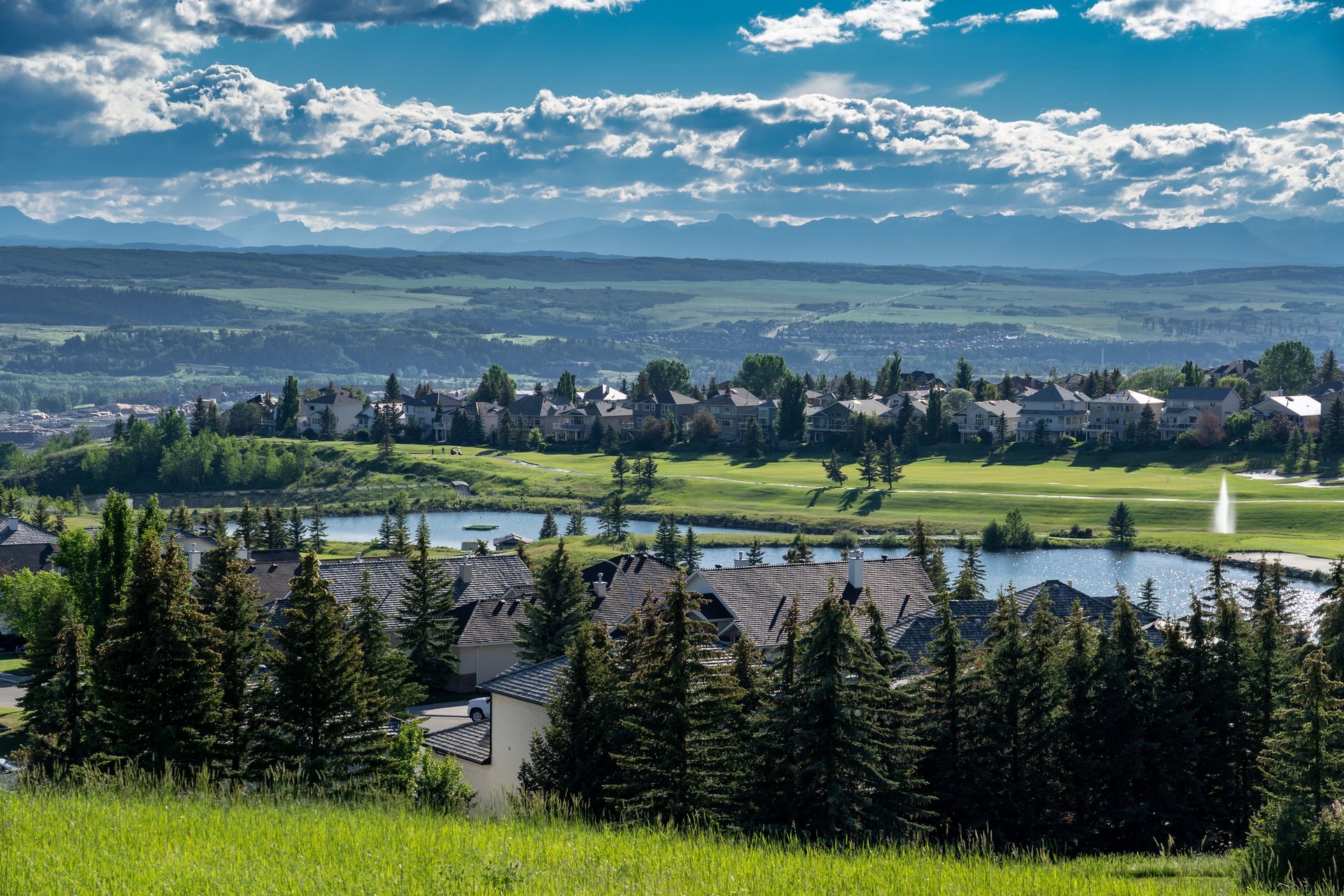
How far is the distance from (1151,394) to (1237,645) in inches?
5242

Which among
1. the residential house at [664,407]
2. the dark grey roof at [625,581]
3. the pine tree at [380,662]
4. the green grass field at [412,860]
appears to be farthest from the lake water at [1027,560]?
the green grass field at [412,860]

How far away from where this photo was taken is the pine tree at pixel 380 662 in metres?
31.1

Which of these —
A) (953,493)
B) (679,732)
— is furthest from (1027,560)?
(679,732)

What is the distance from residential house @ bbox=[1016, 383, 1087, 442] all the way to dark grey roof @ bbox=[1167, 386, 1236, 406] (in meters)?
8.62

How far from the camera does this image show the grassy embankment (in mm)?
95938

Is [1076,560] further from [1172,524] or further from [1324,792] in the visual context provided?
[1324,792]

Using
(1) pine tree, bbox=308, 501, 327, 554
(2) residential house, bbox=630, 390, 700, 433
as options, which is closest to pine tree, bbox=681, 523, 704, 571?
(1) pine tree, bbox=308, 501, 327, 554

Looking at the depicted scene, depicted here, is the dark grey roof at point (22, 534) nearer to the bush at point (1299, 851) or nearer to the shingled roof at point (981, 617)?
the shingled roof at point (981, 617)

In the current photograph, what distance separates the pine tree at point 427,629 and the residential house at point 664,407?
382ft

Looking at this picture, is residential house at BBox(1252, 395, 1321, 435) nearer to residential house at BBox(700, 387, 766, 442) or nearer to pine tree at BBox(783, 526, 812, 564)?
residential house at BBox(700, 387, 766, 442)

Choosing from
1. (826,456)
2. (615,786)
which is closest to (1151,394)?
(826,456)

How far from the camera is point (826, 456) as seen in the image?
454 ft

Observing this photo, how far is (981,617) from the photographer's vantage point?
1469 inches

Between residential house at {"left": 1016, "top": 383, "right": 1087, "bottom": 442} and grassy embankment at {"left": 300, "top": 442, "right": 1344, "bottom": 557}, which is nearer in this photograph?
grassy embankment at {"left": 300, "top": 442, "right": 1344, "bottom": 557}
